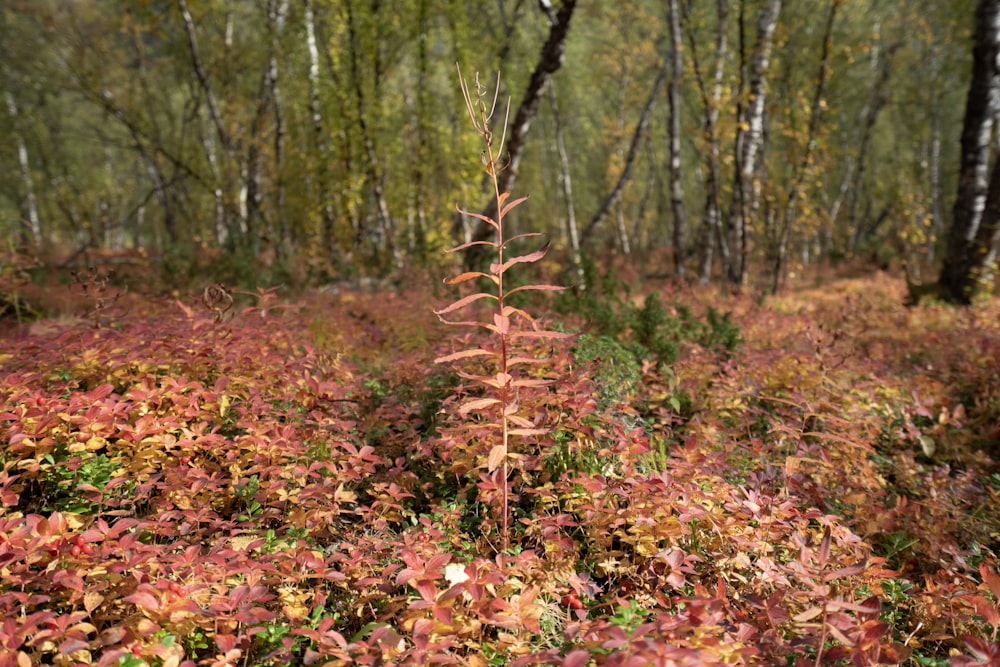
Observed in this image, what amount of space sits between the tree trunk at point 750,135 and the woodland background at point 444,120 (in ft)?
0.47

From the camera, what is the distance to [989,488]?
2627 millimetres

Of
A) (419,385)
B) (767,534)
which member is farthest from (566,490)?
(419,385)

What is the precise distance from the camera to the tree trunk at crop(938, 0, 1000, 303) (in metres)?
6.76

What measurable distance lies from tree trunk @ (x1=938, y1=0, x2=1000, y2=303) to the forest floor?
4046 millimetres

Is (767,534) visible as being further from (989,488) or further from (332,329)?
(332,329)

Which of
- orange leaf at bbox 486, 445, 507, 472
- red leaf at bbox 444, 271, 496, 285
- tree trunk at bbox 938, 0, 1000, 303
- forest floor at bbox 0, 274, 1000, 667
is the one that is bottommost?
forest floor at bbox 0, 274, 1000, 667

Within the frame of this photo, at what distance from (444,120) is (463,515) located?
29423 mm

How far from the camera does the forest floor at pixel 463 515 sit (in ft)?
5.09

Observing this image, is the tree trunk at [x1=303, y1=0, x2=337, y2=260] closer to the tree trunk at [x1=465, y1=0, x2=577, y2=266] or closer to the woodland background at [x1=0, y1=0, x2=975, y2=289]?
the woodland background at [x1=0, y1=0, x2=975, y2=289]

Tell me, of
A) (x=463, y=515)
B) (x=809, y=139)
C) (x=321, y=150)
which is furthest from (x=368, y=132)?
(x=463, y=515)

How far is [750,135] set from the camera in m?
8.98

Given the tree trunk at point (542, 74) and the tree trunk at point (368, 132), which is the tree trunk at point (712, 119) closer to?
A: the tree trunk at point (542, 74)

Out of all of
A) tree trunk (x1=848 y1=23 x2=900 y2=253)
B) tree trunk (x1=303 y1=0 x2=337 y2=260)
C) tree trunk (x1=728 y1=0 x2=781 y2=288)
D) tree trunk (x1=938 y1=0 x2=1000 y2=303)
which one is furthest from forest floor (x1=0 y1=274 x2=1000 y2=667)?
tree trunk (x1=848 y1=23 x2=900 y2=253)

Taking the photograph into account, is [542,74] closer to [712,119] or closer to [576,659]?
[712,119]
